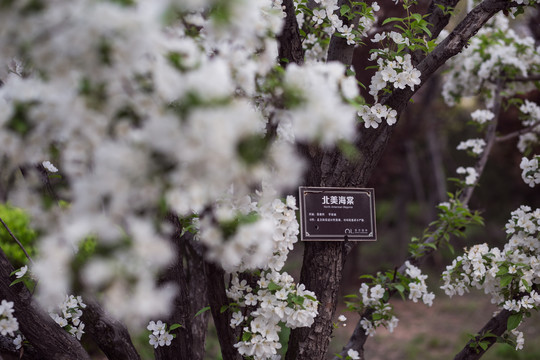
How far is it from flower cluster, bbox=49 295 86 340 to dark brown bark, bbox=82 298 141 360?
0.03 m

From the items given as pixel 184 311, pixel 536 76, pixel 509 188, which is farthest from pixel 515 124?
pixel 184 311

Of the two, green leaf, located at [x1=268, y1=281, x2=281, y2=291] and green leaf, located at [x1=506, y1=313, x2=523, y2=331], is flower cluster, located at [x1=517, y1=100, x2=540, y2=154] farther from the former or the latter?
green leaf, located at [x1=268, y1=281, x2=281, y2=291]

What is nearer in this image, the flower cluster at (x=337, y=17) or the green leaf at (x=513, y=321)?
the flower cluster at (x=337, y=17)

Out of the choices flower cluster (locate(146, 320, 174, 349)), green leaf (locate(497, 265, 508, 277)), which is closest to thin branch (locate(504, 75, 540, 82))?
green leaf (locate(497, 265, 508, 277))

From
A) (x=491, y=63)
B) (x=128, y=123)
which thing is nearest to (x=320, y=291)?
(x=128, y=123)

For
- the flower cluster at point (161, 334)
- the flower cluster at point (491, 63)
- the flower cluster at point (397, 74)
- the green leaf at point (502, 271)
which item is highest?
the flower cluster at point (491, 63)

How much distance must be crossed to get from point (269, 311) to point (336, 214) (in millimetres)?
641

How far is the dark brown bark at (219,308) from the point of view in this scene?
2.17 meters

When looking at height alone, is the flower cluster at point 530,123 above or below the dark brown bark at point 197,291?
above

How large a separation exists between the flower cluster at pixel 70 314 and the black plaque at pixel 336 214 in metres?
1.09

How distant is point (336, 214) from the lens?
2490 millimetres

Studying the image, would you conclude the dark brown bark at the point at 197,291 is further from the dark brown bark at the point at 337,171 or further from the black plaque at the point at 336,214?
the black plaque at the point at 336,214

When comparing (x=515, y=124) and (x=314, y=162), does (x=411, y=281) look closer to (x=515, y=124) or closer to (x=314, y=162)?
(x=314, y=162)

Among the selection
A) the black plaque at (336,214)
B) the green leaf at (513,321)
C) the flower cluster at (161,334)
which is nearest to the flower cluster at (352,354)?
the black plaque at (336,214)
